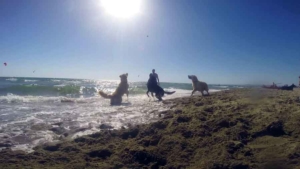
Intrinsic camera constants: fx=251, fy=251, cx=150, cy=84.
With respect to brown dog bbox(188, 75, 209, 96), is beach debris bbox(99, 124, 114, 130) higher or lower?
lower

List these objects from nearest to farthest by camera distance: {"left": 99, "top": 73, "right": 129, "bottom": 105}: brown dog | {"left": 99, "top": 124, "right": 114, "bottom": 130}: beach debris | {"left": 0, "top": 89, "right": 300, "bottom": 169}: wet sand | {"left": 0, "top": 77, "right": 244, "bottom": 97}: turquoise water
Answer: {"left": 0, "top": 89, "right": 300, "bottom": 169}: wet sand, {"left": 99, "top": 124, "right": 114, "bottom": 130}: beach debris, {"left": 99, "top": 73, "right": 129, "bottom": 105}: brown dog, {"left": 0, "top": 77, "right": 244, "bottom": 97}: turquoise water

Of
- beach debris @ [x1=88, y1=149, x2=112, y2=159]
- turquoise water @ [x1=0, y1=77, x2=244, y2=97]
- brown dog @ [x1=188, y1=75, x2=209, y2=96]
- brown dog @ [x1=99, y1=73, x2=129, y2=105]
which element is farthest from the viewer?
turquoise water @ [x1=0, y1=77, x2=244, y2=97]

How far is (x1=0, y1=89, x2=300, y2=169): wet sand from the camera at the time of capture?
4449 mm

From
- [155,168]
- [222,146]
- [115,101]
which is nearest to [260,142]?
[222,146]

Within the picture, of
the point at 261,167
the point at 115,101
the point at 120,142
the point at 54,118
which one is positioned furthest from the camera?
the point at 115,101

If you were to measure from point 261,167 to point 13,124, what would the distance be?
286 inches

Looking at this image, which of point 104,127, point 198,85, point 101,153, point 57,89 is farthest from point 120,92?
point 57,89

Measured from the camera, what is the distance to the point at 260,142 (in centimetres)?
491

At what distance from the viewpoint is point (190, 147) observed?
5.15 meters

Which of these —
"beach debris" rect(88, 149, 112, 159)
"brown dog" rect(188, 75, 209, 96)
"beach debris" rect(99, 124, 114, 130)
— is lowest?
"beach debris" rect(88, 149, 112, 159)

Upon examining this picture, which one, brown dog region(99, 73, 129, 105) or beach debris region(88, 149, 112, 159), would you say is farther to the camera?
brown dog region(99, 73, 129, 105)

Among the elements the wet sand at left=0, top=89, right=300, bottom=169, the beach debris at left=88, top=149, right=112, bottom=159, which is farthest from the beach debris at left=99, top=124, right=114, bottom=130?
the beach debris at left=88, top=149, right=112, bottom=159

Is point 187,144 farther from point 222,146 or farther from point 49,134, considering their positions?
point 49,134

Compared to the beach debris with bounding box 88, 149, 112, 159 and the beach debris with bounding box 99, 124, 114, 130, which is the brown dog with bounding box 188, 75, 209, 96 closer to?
the beach debris with bounding box 99, 124, 114, 130
